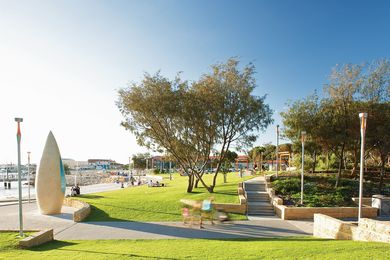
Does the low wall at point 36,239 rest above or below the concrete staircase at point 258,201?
above

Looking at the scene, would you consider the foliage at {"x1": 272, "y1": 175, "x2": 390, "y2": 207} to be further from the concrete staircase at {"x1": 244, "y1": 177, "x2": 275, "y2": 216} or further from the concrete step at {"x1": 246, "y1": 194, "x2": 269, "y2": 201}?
the concrete staircase at {"x1": 244, "y1": 177, "x2": 275, "y2": 216}

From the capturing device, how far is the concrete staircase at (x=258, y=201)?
17.4 meters

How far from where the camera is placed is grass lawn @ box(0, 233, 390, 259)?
727 cm

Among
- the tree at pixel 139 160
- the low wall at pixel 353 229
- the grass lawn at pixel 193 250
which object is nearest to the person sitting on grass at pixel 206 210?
the grass lawn at pixel 193 250

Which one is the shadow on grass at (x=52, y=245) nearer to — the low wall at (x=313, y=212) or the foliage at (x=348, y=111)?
the low wall at (x=313, y=212)

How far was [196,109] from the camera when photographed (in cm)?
2000

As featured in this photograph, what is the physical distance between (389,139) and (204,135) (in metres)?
13.9

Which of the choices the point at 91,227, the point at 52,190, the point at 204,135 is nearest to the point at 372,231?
the point at 91,227

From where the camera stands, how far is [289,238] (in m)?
11.4

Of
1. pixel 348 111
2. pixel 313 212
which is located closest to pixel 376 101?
pixel 348 111

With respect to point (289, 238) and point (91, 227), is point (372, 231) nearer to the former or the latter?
point (289, 238)

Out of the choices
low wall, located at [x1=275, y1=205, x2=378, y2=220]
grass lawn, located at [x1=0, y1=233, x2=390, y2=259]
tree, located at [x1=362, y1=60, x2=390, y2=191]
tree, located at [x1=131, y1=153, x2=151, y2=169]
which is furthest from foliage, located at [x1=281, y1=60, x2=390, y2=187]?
tree, located at [x1=131, y1=153, x2=151, y2=169]

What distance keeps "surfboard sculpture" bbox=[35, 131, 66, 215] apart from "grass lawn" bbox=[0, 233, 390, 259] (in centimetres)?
628

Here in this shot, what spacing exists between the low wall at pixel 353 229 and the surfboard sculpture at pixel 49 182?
14.5m
